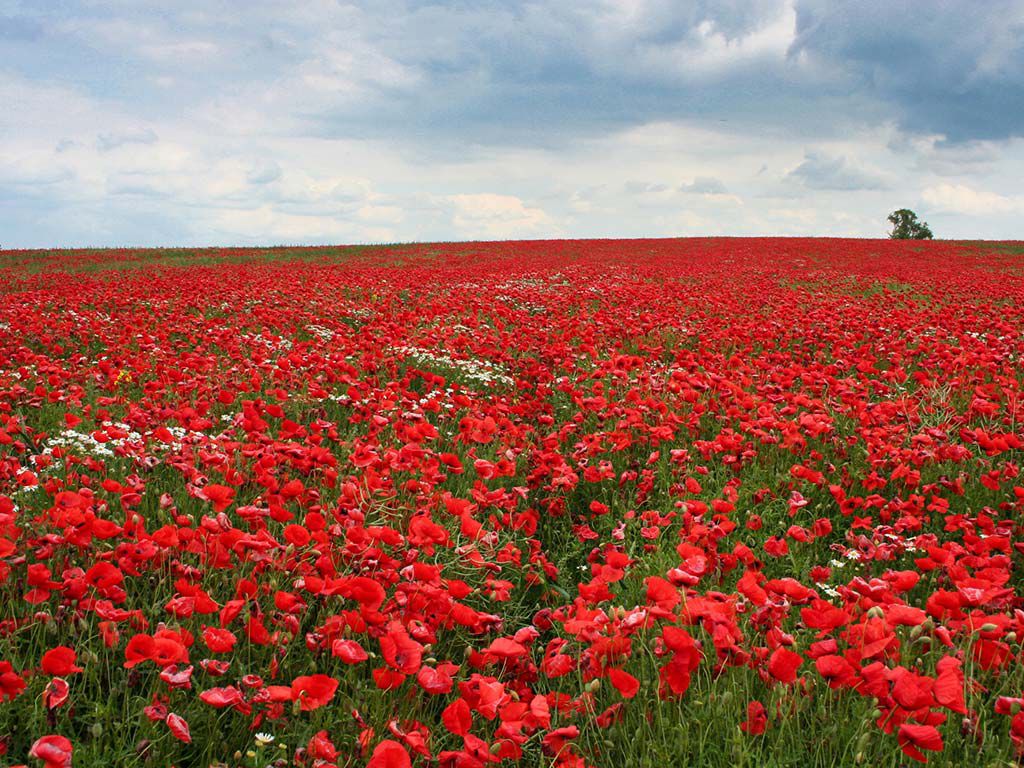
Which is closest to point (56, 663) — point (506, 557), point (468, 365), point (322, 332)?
point (506, 557)

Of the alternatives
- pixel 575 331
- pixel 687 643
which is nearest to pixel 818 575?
pixel 687 643

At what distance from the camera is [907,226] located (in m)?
60.0

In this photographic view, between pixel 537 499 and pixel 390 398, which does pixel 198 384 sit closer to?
pixel 390 398

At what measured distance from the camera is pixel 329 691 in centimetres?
233

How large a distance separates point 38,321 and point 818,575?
10.3m

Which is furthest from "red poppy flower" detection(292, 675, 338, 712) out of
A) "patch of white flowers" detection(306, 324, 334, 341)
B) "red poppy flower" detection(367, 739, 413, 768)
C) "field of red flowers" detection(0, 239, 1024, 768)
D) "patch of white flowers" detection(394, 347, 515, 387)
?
"patch of white flowers" detection(306, 324, 334, 341)

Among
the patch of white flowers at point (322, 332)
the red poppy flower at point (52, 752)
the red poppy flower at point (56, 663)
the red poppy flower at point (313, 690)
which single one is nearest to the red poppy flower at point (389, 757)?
the red poppy flower at point (313, 690)

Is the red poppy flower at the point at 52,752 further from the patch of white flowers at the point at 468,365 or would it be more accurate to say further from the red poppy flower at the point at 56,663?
the patch of white flowers at the point at 468,365

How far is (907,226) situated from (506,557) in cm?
6602

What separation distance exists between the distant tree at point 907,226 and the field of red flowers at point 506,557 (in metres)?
57.0

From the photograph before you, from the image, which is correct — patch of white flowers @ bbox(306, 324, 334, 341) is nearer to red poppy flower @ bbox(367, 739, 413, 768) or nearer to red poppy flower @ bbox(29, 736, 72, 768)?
red poppy flower @ bbox(29, 736, 72, 768)

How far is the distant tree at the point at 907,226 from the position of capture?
2329 inches

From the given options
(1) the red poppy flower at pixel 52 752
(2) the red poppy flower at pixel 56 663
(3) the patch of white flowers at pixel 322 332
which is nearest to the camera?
(1) the red poppy flower at pixel 52 752

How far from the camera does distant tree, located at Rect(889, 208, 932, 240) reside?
59156 millimetres
